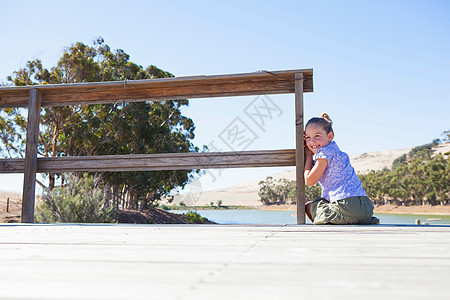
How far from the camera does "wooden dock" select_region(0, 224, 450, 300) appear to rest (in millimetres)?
675

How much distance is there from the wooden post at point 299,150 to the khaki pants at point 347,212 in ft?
0.47

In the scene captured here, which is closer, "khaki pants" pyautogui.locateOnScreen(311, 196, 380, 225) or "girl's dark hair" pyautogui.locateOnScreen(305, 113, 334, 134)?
"khaki pants" pyautogui.locateOnScreen(311, 196, 380, 225)

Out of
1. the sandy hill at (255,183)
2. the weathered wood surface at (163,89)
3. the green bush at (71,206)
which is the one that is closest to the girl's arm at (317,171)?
the weathered wood surface at (163,89)

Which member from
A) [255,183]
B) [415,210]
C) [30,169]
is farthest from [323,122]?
[255,183]

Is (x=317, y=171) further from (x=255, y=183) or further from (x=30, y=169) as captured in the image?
(x=255, y=183)

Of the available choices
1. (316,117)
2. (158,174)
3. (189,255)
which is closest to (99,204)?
(316,117)

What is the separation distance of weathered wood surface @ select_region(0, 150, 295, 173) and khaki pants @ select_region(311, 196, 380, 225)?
48cm

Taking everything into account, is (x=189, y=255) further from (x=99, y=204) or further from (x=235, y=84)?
(x=99, y=204)

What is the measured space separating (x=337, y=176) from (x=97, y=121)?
14006 mm

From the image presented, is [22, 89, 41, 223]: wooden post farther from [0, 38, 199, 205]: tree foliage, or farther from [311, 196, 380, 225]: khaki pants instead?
[0, 38, 199, 205]: tree foliage

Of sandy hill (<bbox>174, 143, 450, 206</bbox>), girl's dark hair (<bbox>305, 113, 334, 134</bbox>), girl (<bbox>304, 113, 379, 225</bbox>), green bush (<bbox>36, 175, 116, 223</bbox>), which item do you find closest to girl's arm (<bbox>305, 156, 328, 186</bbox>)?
girl (<bbox>304, 113, 379, 225</bbox>)

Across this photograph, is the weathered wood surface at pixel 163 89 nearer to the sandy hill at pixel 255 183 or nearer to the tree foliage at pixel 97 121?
the tree foliage at pixel 97 121

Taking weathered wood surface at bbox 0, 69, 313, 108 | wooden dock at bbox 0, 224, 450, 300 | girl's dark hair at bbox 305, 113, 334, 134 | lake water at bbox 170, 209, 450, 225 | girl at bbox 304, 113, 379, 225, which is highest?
weathered wood surface at bbox 0, 69, 313, 108

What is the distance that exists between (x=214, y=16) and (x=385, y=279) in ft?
76.0
